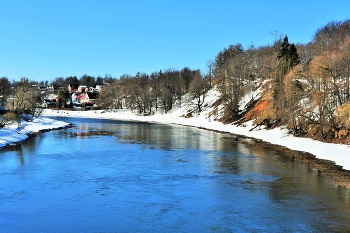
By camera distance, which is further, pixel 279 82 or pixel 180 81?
pixel 180 81

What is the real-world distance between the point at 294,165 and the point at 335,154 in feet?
17.5

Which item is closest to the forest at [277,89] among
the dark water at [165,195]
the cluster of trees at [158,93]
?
the cluster of trees at [158,93]

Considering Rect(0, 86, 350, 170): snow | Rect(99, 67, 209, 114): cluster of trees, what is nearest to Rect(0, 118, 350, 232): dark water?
Rect(0, 86, 350, 170): snow

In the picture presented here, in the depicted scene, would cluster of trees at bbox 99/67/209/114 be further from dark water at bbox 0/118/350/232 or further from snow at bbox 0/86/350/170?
dark water at bbox 0/118/350/232

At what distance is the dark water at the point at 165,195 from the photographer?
1122 centimetres

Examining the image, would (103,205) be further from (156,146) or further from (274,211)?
(156,146)

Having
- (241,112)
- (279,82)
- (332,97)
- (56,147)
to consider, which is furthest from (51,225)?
(241,112)

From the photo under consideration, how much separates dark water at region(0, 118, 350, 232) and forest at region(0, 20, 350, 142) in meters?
11.6

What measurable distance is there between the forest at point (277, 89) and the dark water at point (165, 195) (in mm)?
11583

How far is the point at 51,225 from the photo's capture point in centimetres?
1102

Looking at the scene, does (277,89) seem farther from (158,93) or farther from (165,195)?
(158,93)

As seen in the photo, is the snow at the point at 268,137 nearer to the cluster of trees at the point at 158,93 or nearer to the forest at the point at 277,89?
the forest at the point at 277,89

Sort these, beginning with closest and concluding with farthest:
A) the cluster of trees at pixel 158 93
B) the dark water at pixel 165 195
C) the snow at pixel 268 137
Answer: the dark water at pixel 165 195, the snow at pixel 268 137, the cluster of trees at pixel 158 93

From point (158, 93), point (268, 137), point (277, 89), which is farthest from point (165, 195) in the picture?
point (158, 93)
